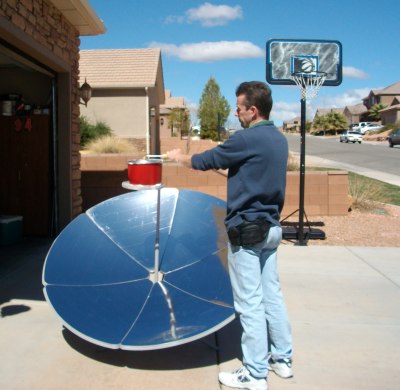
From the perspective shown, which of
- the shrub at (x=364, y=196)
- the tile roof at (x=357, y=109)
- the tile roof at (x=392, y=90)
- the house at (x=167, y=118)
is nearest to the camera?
the shrub at (x=364, y=196)

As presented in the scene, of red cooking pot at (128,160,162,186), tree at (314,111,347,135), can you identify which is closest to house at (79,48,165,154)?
red cooking pot at (128,160,162,186)

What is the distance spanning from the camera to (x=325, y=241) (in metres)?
8.70

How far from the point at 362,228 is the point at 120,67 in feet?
56.5

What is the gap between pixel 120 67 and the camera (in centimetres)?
2389

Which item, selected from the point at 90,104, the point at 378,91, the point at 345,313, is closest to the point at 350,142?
the point at 90,104

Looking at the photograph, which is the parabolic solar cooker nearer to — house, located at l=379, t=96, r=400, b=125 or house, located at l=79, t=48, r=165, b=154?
house, located at l=79, t=48, r=165, b=154

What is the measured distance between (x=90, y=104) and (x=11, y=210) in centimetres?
1520

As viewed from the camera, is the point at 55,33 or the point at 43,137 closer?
the point at 55,33

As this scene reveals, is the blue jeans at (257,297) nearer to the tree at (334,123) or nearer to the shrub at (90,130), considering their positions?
the shrub at (90,130)

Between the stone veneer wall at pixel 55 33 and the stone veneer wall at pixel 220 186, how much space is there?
1556mm

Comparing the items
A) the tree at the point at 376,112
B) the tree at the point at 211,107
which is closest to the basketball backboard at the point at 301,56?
the tree at the point at 211,107

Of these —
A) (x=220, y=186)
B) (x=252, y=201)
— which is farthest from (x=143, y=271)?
(x=220, y=186)

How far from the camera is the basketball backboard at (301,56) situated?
836cm

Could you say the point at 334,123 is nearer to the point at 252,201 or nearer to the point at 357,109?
the point at 357,109
